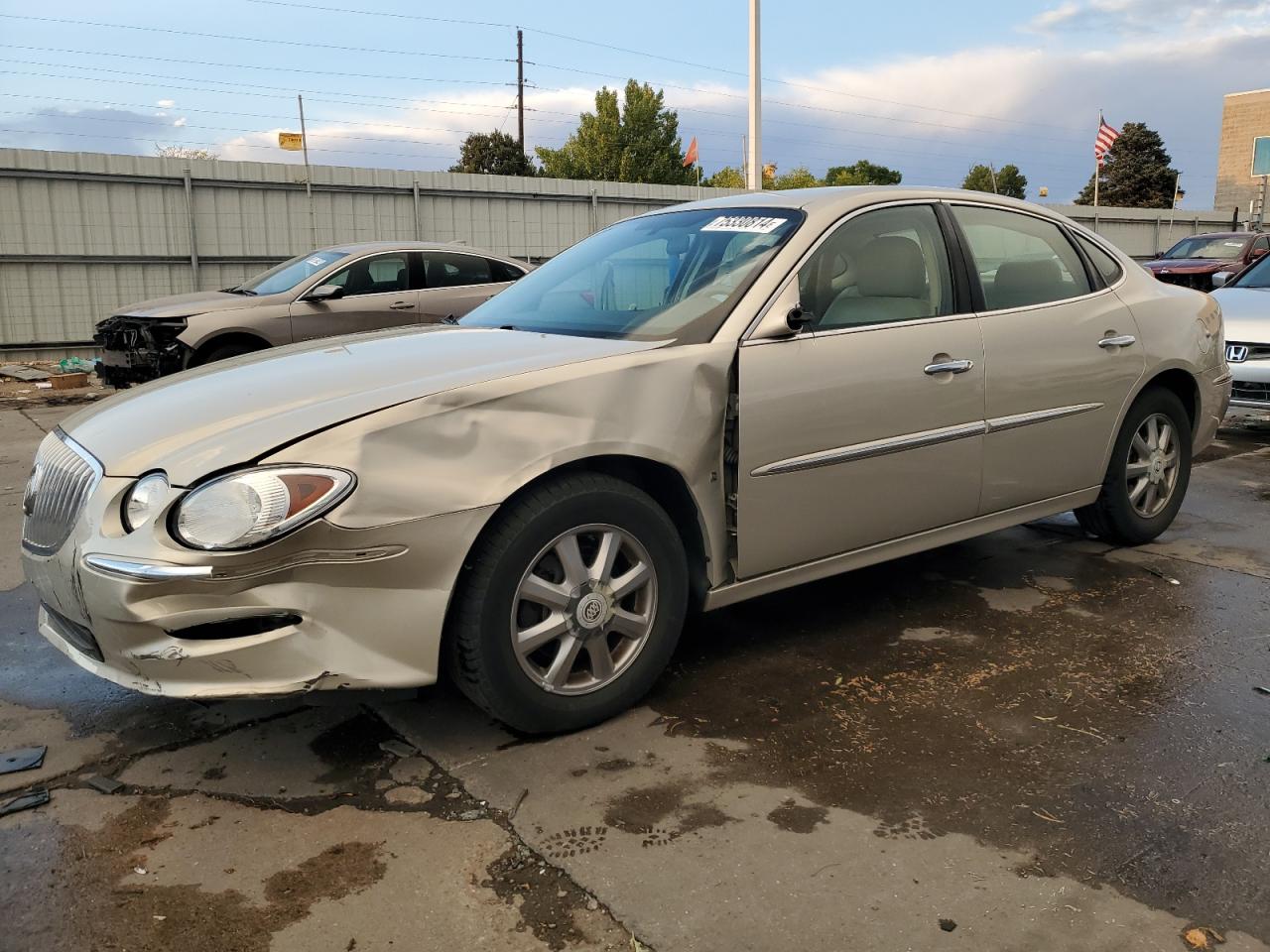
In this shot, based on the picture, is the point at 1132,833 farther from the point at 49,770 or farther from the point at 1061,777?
the point at 49,770

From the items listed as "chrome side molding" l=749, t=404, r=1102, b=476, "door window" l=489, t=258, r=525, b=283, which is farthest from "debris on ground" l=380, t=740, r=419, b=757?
"door window" l=489, t=258, r=525, b=283

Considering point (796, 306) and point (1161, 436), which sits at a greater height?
point (796, 306)

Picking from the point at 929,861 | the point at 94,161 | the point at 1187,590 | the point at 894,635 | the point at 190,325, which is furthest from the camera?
the point at 94,161

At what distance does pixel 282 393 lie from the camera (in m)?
2.91

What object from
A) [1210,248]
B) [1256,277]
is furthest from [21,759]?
[1210,248]

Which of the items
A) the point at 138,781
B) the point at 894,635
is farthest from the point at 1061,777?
the point at 138,781

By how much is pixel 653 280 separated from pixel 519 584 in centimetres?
140

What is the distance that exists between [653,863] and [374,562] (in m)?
1.01

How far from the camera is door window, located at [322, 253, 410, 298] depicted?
9805mm

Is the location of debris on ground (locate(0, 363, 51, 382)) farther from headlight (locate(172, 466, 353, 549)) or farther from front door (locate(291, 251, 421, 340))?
headlight (locate(172, 466, 353, 549))

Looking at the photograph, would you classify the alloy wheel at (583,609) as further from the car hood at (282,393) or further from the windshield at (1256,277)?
the windshield at (1256,277)

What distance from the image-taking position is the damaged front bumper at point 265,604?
254 cm

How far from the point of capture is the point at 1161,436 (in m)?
4.84

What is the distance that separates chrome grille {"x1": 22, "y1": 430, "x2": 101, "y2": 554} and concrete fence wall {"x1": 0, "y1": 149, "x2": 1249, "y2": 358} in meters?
13.3
